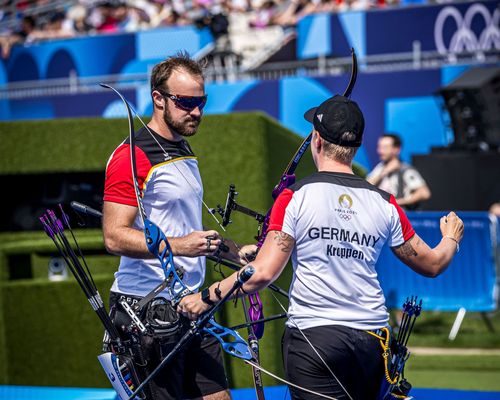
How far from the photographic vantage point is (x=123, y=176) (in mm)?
3723

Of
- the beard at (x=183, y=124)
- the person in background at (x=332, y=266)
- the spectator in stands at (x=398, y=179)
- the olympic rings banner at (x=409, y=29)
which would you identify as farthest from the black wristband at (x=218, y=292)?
the olympic rings banner at (x=409, y=29)

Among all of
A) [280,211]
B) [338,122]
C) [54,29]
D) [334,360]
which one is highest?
[54,29]

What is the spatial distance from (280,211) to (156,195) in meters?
0.74

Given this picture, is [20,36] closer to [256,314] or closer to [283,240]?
[256,314]

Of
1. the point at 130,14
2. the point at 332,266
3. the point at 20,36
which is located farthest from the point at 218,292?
the point at 20,36

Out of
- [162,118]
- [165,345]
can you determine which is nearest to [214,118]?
[162,118]

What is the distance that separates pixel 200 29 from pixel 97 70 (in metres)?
2.69

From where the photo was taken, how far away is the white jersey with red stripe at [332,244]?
326 centimetres

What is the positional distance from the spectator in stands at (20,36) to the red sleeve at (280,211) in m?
14.4

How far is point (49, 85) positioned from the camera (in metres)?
15.2

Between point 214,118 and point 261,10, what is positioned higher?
point 261,10

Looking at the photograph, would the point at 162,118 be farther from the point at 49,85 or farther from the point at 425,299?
the point at 49,85

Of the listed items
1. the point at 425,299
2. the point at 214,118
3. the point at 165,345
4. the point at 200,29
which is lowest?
the point at 425,299

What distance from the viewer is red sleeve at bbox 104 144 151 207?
371 cm
